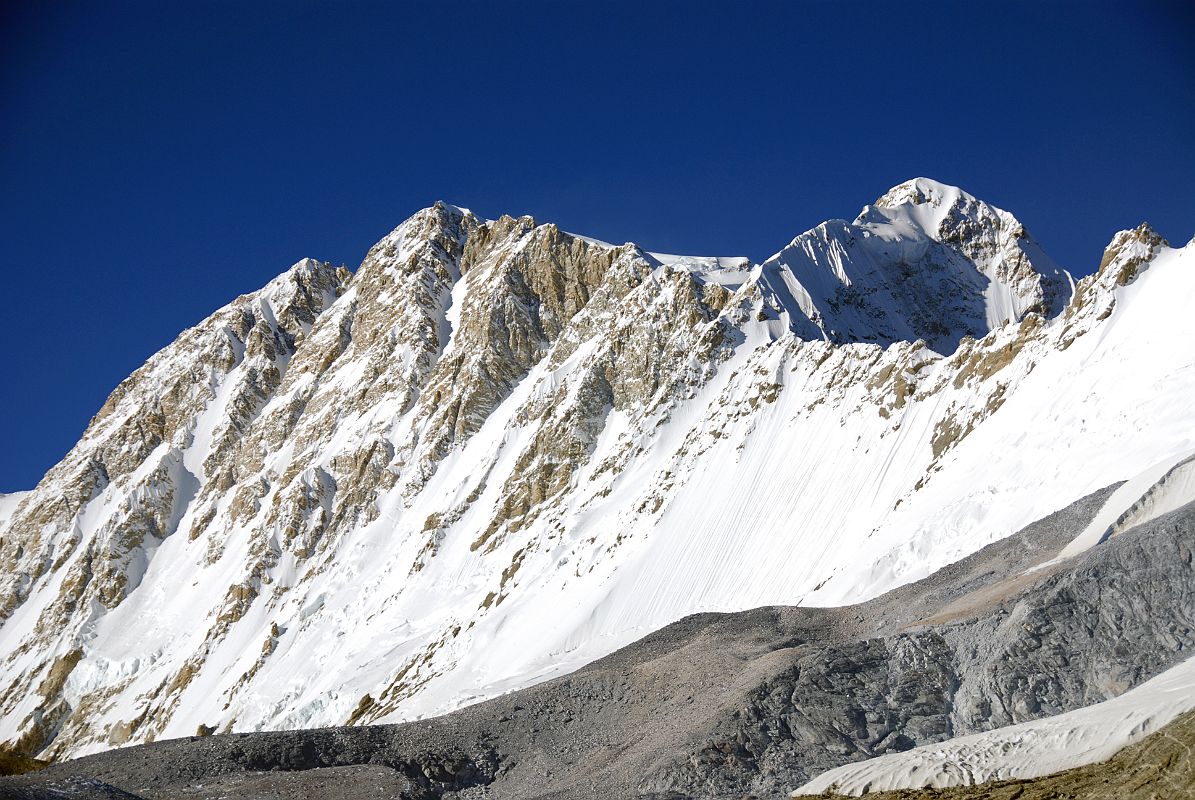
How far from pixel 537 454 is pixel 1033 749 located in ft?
229

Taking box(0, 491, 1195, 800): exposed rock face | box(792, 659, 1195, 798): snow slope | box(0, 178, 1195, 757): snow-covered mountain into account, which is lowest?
box(792, 659, 1195, 798): snow slope

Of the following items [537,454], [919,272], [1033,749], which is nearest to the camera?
[1033,749]

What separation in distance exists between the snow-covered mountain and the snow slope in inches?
773

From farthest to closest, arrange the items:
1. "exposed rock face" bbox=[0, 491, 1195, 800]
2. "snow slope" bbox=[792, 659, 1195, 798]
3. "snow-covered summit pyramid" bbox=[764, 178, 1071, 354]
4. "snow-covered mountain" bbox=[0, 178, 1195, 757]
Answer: "snow-covered summit pyramid" bbox=[764, 178, 1071, 354] < "snow-covered mountain" bbox=[0, 178, 1195, 757] < "exposed rock face" bbox=[0, 491, 1195, 800] < "snow slope" bbox=[792, 659, 1195, 798]

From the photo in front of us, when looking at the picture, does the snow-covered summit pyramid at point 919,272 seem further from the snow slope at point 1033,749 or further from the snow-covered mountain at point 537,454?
the snow slope at point 1033,749

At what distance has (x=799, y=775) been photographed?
21938mm

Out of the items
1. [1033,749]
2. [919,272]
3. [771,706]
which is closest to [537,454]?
[919,272]

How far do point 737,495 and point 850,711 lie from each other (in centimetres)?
3881

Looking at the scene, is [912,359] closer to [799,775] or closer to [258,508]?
A: [799,775]

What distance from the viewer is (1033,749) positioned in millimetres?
16250

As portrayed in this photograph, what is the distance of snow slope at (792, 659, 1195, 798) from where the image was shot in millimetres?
15188

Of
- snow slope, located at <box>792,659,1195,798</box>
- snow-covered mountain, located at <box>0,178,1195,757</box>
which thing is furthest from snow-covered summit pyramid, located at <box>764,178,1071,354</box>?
snow slope, located at <box>792,659,1195,798</box>

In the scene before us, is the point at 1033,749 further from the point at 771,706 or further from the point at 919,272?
the point at 919,272

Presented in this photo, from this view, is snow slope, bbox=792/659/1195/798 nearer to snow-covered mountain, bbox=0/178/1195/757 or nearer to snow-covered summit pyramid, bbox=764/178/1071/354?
snow-covered mountain, bbox=0/178/1195/757
